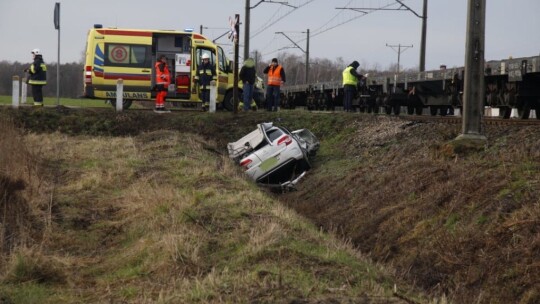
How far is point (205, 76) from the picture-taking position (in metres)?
24.0

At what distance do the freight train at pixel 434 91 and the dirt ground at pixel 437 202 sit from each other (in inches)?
110

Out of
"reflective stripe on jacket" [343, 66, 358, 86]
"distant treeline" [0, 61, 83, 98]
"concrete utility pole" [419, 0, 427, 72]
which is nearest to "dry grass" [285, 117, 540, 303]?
"reflective stripe on jacket" [343, 66, 358, 86]

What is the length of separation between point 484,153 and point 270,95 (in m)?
13.0

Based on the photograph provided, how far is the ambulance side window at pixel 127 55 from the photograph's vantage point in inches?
966

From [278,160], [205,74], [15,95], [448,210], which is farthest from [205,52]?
[448,210]

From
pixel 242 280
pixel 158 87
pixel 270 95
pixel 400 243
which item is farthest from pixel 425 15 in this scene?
pixel 242 280

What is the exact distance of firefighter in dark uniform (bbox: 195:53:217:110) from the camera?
23.9 m

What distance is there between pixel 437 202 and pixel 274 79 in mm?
13738

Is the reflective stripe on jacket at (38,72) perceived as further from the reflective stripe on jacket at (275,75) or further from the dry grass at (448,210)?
the dry grass at (448,210)

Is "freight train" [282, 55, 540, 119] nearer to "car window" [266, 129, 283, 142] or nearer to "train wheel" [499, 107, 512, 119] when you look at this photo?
"train wheel" [499, 107, 512, 119]

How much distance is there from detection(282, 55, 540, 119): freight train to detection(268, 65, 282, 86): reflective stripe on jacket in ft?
15.5

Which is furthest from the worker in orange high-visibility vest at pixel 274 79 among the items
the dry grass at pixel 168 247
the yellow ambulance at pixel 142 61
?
the dry grass at pixel 168 247

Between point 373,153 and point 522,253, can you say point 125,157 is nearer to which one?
point 373,153

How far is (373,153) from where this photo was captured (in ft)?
50.3
